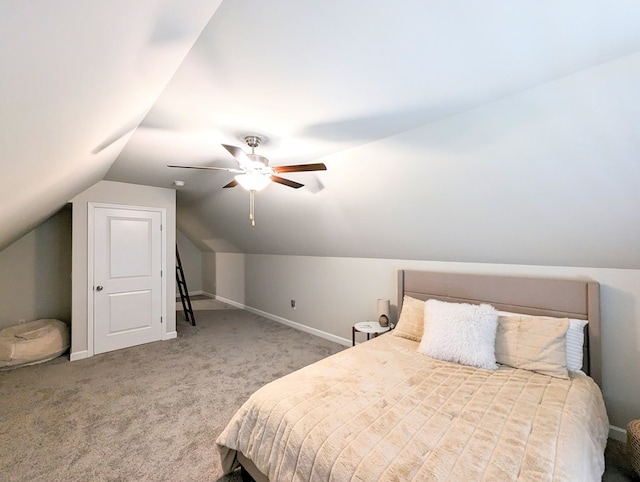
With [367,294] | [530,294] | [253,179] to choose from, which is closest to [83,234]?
[253,179]

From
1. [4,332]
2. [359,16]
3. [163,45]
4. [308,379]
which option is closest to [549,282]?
[308,379]

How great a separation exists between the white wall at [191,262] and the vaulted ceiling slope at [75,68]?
5.78 m

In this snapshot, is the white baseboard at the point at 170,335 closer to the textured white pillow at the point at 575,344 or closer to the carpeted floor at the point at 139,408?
the carpeted floor at the point at 139,408

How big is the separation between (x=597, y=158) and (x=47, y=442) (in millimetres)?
4154

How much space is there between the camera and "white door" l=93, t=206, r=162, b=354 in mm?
3629

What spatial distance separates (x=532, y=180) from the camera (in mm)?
1917

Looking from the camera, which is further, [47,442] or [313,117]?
[47,442]

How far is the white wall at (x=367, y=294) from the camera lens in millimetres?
2107

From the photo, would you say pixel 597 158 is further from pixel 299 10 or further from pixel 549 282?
pixel 299 10

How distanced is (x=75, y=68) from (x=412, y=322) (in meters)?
2.86

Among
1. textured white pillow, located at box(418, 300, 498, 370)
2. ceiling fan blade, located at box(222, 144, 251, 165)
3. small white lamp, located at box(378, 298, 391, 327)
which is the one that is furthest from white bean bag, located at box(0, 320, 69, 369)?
textured white pillow, located at box(418, 300, 498, 370)

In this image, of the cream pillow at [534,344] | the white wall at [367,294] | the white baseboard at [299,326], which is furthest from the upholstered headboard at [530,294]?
the white baseboard at [299,326]

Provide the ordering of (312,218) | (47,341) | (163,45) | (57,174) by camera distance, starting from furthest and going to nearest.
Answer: (312,218)
(47,341)
(57,174)
(163,45)

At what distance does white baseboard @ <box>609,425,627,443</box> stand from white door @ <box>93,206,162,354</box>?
506 centimetres
